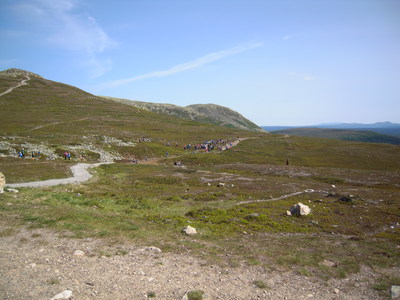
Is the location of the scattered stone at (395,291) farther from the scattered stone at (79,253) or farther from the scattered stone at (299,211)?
the scattered stone at (79,253)

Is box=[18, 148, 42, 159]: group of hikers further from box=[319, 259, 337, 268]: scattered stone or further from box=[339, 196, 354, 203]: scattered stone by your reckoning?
box=[319, 259, 337, 268]: scattered stone

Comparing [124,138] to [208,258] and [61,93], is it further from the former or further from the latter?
[61,93]

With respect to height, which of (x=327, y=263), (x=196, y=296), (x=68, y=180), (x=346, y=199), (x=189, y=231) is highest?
(x=196, y=296)

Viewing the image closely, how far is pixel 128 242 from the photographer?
15.6m

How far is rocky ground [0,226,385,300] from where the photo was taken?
10492 mm

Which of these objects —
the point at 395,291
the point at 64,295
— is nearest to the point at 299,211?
the point at 395,291

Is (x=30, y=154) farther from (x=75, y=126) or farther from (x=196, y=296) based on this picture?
(x=196, y=296)

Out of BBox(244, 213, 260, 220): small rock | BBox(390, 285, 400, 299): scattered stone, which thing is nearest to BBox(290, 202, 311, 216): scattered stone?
BBox(244, 213, 260, 220): small rock

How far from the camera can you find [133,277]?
38.2 ft

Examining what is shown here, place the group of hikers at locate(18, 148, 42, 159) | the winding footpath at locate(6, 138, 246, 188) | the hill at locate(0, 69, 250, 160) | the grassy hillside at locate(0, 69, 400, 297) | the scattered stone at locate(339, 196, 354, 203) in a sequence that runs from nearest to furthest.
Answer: the grassy hillside at locate(0, 69, 400, 297) → the scattered stone at locate(339, 196, 354, 203) → the winding footpath at locate(6, 138, 246, 188) → the group of hikers at locate(18, 148, 42, 159) → the hill at locate(0, 69, 250, 160)

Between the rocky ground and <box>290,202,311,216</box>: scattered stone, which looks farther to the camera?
<box>290,202,311,216</box>: scattered stone

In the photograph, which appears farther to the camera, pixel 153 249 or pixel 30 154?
pixel 30 154

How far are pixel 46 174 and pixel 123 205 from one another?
80.7 ft

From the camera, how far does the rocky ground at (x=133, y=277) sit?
1049 centimetres
